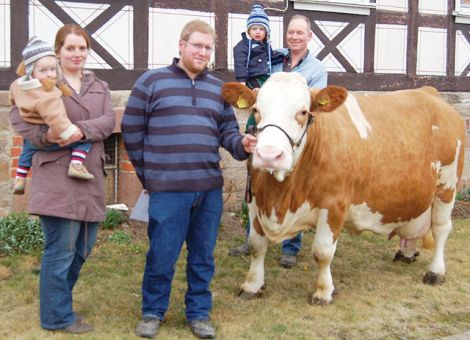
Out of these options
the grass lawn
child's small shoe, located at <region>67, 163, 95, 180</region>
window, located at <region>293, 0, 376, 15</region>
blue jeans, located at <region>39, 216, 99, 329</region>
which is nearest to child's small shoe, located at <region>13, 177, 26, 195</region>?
blue jeans, located at <region>39, 216, 99, 329</region>

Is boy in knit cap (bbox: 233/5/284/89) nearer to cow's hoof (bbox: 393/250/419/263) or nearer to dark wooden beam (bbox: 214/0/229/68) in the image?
dark wooden beam (bbox: 214/0/229/68)

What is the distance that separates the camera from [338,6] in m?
7.88

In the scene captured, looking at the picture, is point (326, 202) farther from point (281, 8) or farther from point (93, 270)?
point (281, 8)

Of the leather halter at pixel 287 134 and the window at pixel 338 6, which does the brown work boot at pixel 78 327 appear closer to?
the leather halter at pixel 287 134

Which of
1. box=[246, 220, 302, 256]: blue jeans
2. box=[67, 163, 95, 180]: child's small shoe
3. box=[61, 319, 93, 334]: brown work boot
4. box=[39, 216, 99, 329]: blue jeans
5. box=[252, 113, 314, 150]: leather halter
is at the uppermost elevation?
box=[252, 113, 314, 150]: leather halter

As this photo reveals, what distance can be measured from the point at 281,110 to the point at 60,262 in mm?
1557

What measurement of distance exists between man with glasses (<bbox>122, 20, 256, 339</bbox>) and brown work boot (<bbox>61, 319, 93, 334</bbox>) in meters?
0.32

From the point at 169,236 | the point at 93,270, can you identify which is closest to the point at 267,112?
the point at 169,236

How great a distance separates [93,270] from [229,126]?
2039 millimetres

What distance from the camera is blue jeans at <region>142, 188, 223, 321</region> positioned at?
152 inches

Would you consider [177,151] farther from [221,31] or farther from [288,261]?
[221,31]

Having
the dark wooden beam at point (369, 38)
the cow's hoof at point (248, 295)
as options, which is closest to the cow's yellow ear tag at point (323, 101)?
the cow's hoof at point (248, 295)

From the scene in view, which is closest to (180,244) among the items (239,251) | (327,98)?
(327,98)

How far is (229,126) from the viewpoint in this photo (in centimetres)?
414
